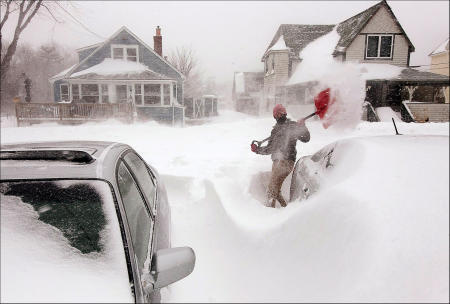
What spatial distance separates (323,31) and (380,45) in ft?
11.5

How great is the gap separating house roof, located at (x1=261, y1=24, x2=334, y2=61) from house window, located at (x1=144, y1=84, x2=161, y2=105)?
852cm

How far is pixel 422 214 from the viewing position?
1.42 metres

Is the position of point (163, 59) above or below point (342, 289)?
Result: above

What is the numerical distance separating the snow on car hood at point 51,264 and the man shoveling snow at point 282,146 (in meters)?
3.18

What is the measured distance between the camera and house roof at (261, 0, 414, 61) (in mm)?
13305

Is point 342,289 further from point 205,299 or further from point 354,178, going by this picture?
point 205,299

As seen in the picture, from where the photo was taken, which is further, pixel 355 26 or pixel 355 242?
pixel 355 26

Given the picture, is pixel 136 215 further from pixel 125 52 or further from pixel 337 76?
pixel 125 52

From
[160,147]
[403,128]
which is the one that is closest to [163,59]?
[160,147]

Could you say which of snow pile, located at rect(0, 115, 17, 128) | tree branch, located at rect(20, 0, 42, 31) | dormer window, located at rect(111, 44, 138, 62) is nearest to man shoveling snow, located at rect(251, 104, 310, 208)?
tree branch, located at rect(20, 0, 42, 31)

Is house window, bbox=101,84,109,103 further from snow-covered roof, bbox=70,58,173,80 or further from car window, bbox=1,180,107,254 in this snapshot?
car window, bbox=1,180,107,254

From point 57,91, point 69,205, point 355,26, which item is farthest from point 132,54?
point 69,205

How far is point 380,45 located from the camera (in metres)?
16.7

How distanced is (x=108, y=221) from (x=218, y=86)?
3163 centimetres
